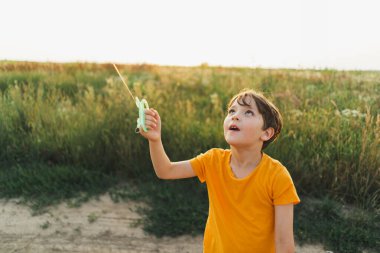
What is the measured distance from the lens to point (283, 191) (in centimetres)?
198

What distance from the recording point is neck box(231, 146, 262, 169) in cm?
214

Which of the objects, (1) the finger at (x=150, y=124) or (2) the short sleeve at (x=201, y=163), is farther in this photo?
(2) the short sleeve at (x=201, y=163)

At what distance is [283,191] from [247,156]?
0.87 feet

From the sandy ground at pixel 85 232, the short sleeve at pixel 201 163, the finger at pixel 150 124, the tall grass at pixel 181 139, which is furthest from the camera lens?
the tall grass at pixel 181 139

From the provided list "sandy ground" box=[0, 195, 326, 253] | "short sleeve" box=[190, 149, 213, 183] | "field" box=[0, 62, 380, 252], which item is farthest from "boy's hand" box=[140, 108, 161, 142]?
"field" box=[0, 62, 380, 252]

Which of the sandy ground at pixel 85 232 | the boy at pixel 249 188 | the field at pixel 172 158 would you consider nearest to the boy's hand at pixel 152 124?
the boy at pixel 249 188

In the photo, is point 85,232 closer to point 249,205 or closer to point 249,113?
point 249,205

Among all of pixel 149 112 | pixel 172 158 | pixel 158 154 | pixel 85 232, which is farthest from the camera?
pixel 172 158

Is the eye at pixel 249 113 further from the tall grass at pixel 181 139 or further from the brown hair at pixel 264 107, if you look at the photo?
the tall grass at pixel 181 139

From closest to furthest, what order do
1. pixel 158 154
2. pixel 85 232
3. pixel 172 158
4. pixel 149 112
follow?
pixel 149 112, pixel 158 154, pixel 85 232, pixel 172 158

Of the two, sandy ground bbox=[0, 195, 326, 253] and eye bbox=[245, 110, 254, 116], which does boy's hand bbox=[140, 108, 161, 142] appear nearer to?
eye bbox=[245, 110, 254, 116]

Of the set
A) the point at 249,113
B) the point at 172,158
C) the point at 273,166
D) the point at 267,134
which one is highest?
the point at 249,113

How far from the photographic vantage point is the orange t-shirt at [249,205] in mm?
2018

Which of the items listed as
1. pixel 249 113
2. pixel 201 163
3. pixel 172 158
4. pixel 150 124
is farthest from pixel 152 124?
pixel 172 158
